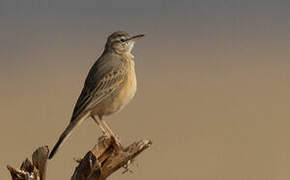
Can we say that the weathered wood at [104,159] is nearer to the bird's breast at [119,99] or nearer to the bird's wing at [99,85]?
the bird's wing at [99,85]

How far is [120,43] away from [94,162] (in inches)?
137

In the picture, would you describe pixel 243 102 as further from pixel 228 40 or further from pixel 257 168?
pixel 228 40

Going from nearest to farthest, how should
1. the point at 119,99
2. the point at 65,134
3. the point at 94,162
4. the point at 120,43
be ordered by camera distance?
the point at 94,162, the point at 65,134, the point at 119,99, the point at 120,43

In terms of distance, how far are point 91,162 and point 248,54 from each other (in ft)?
70.9

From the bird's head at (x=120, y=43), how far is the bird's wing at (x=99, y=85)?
469mm

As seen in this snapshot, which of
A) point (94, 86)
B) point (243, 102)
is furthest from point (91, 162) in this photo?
point (243, 102)

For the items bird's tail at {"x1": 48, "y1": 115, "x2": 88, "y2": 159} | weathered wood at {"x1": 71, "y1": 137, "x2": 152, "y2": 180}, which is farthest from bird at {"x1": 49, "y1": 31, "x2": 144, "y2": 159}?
weathered wood at {"x1": 71, "y1": 137, "x2": 152, "y2": 180}

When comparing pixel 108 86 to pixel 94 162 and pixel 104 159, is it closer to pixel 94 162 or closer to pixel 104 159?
pixel 104 159

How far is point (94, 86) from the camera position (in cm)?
1027

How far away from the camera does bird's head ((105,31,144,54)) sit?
11281mm

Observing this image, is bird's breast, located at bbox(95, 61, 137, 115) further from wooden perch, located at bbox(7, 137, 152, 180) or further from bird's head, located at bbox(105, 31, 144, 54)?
wooden perch, located at bbox(7, 137, 152, 180)

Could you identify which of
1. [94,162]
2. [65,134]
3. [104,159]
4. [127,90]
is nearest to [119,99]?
[127,90]

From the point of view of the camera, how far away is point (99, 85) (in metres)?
10.3

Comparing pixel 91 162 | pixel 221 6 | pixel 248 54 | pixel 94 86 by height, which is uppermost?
pixel 221 6
